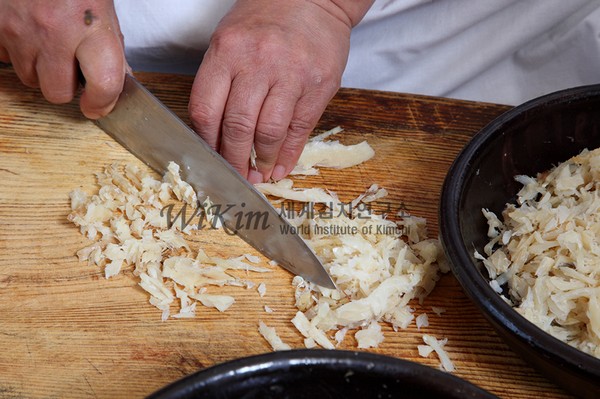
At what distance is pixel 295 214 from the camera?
155 centimetres

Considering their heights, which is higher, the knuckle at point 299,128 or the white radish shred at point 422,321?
the knuckle at point 299,128

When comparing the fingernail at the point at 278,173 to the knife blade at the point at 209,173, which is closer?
the knife blade at the point at 209,173

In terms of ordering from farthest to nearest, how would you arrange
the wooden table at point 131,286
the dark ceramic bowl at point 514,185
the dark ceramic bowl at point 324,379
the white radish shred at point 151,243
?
1. the white radish shred at point 151,243
2. the wooden table at point 131,286
3. the dark ceramic bowl at point 514,185
4. the dark ceramic bowl at point 324,379

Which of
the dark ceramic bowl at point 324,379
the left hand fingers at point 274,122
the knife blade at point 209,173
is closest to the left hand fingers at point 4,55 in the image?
the knife blade at point 209,173

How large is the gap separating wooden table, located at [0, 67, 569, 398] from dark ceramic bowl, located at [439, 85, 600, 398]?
0.43 ft

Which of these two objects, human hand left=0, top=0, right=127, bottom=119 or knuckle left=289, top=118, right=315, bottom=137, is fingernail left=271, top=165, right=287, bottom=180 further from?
human hand left=0, top=0, right=127, bottom=119

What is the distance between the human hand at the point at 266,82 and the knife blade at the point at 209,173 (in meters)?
0.07

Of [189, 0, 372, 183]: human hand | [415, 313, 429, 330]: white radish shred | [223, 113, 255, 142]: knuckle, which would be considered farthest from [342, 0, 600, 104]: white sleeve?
[415, 313, 429, 330]: white radish shred

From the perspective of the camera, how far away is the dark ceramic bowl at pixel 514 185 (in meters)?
1.08

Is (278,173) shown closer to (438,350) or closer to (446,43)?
(438,350)

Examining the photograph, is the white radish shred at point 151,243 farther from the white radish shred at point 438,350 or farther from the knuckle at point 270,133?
the white radish shred at point 438,350

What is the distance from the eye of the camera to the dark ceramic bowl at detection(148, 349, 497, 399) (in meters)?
0.96

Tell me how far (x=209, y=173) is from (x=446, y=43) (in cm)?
87

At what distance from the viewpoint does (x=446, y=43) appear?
199cm
